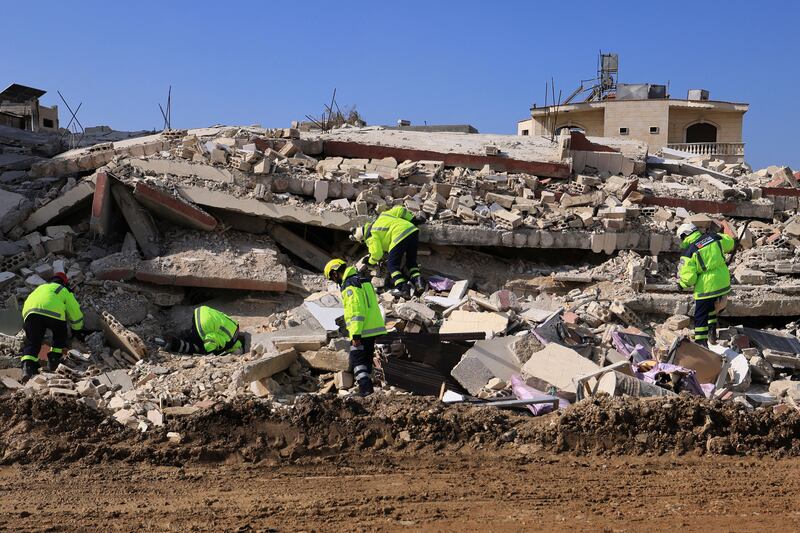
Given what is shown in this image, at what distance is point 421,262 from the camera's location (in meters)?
11.2

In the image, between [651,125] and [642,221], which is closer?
[642,221]

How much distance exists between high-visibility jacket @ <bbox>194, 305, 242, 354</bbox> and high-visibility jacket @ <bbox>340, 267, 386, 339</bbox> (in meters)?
2.17

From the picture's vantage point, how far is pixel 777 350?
8938 mm

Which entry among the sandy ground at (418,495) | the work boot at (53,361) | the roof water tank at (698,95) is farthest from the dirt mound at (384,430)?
the roof water tank at (698,95)

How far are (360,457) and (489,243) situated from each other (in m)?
5.92

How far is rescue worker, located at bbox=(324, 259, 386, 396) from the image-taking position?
7.27m

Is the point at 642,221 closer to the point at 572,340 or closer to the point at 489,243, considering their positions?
the point at 489,243

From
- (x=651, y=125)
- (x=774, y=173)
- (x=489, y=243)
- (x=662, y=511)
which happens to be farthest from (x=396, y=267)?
(x=651, y=125)

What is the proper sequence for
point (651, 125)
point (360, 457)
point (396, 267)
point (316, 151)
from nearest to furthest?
point (360, 457) → point (396, 267) → point (316, 151) → point (651, 125)

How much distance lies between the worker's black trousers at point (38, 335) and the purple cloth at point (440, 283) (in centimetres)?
465

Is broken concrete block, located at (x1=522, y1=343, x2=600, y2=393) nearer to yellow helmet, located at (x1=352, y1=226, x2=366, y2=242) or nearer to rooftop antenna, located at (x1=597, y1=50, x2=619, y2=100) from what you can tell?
yellow helmet, located at (x1=352, y1=226, x2=366, y2=242)

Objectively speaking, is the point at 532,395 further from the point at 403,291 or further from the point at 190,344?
the point at 190,344

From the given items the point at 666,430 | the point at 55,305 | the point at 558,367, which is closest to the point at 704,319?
the point at 558,367

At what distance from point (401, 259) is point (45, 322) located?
→ 4438 millimetres
